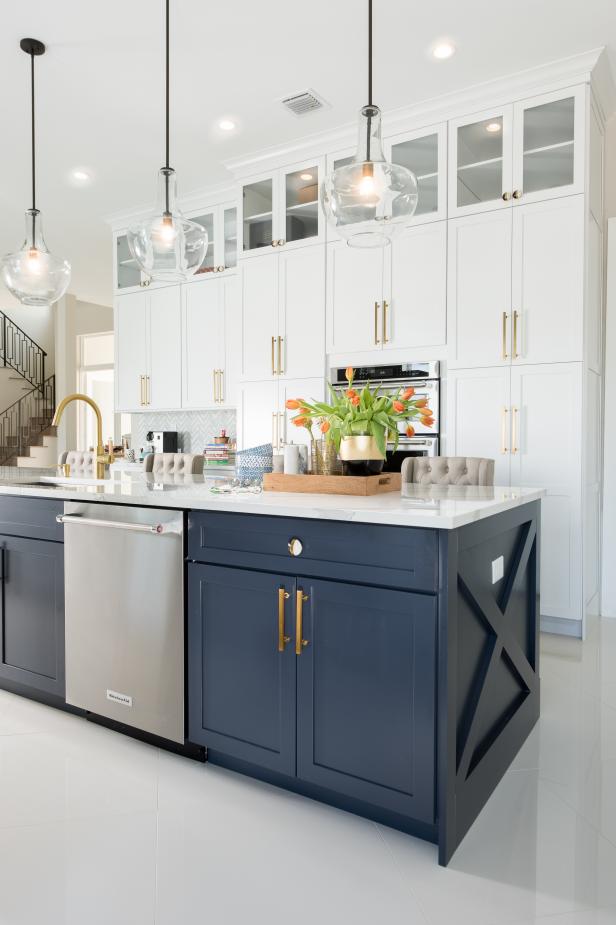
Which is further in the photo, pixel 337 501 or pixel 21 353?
pixel 21 353

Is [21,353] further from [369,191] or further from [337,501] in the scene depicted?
[337,501]

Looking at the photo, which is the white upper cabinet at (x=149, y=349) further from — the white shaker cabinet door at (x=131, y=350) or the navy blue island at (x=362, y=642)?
the navy blue island at (x=362, y=642)

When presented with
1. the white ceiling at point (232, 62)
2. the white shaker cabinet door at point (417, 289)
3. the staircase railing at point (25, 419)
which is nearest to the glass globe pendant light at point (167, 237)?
the white ceiling at point (232, 62)

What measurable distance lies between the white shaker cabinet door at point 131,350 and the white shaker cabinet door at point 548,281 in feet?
11.6

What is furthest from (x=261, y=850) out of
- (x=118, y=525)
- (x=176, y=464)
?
(x=176, y=464)

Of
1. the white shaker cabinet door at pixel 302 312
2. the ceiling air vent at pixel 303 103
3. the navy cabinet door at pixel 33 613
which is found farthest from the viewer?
the white shaker cabinet door at pixel 302 312

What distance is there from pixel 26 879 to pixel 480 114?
13.9 feet

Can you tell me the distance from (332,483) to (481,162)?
2.74m

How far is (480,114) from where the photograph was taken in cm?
384

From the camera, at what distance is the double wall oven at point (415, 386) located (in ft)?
13.2

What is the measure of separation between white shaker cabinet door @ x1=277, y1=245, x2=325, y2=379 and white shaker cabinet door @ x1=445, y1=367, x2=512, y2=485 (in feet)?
3.38

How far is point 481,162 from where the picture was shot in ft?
Result: 12.6

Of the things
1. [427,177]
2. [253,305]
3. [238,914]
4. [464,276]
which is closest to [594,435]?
[464,276]

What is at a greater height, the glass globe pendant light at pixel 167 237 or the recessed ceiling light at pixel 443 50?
the recessed ceiling light at pixel 443 50
